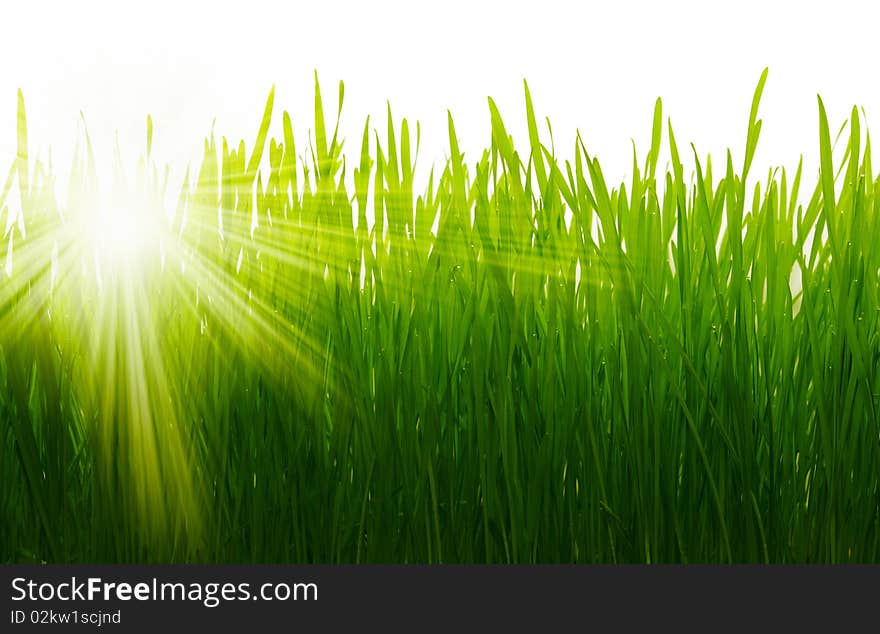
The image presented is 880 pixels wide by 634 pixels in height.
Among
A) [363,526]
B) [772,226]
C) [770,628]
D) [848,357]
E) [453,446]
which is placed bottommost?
[770,628]

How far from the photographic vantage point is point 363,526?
112cm

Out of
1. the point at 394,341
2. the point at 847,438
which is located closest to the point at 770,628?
the point at 847,438

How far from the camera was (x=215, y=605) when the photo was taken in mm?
1083

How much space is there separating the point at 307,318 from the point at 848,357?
0.80 m

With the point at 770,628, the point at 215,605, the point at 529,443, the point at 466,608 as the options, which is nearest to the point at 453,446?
the point at 529,443

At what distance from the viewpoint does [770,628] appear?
1081 millimetres

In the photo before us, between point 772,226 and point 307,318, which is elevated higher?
point 772,226

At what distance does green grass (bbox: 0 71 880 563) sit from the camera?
3.60 ft

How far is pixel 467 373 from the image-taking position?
3.67 feet

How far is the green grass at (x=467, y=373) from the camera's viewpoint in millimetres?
1099

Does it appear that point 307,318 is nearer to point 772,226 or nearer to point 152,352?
point 152,352

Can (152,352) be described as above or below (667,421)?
above

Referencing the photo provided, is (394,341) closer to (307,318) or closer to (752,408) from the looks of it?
(307,318)

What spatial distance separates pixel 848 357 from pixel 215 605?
99 centimetres
